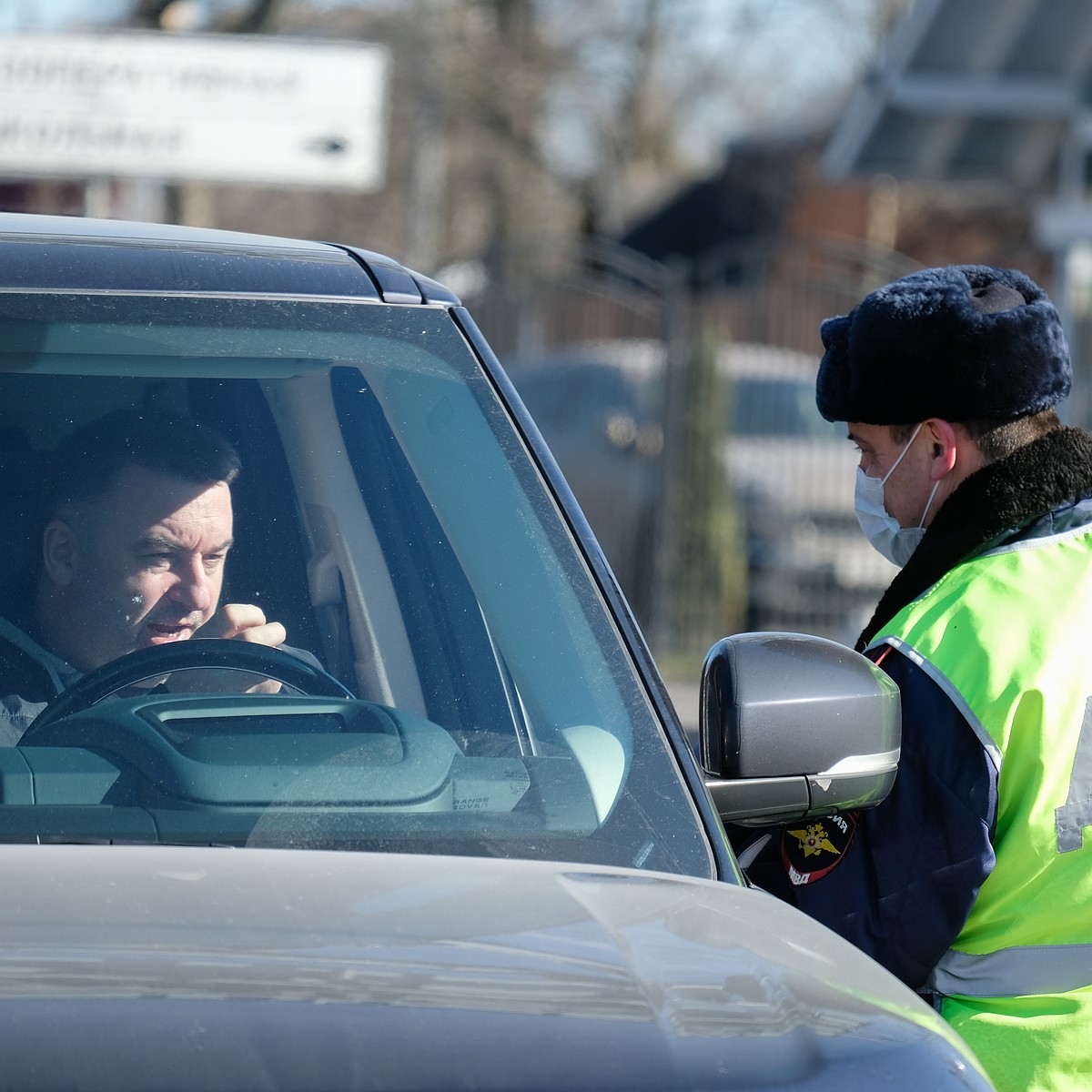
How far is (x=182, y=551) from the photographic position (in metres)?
2.11

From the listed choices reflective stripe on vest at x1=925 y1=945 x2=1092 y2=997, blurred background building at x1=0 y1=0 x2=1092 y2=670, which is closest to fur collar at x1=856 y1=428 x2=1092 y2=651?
reflective stripe on vest at x1=925 y1=945 x2=1092 y2=997

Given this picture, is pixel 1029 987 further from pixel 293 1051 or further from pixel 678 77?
pixel 678 77

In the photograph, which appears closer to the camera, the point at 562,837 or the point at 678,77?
the point at 562,837

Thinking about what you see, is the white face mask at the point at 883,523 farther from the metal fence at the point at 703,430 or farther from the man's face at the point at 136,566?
the metal fence at the point at 703,430

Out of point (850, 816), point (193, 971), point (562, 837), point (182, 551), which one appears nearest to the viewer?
point (193, 971)

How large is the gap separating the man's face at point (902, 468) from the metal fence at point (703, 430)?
24.0 feet

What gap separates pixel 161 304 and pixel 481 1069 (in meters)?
1.16

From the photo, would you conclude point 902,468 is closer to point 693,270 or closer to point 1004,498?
point 1004,498

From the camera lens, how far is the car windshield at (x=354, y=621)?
1.85 metres

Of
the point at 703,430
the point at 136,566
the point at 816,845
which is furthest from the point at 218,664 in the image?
the point at 703,430

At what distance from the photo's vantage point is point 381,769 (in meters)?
1.91

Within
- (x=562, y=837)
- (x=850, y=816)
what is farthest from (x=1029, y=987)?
(x=562, y=837)

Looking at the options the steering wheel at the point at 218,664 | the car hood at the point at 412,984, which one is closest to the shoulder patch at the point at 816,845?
the car hood at the point at 412,984

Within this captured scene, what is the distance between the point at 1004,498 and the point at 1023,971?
615mm
